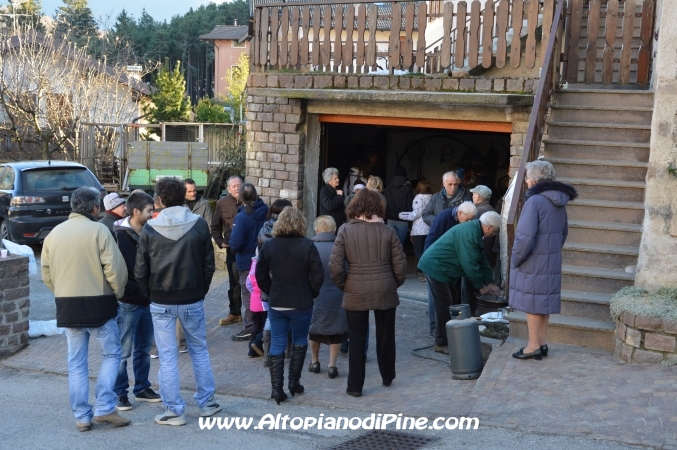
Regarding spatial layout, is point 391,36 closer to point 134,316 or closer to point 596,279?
point 596,279

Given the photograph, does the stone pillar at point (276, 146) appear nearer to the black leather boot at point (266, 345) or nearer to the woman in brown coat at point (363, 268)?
the black leather boot at point (266, 345)

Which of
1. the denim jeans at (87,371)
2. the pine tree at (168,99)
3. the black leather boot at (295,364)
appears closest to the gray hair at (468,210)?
the black leather boot at (295,364)

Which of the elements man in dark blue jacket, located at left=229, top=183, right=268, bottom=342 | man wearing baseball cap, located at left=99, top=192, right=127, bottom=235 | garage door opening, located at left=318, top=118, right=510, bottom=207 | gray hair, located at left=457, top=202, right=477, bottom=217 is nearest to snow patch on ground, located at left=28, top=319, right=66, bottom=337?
man in dark blue jacket, located at left=229, top=183, right=268, bottom=342

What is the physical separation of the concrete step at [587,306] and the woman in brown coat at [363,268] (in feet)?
6.27

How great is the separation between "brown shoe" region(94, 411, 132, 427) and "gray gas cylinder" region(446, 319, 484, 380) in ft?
9.35

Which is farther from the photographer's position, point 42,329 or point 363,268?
point 42,329

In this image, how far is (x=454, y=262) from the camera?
316 inches

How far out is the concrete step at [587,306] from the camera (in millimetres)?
7660

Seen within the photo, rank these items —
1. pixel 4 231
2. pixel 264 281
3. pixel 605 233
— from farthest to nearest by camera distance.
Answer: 1. pixel 4 231
2. pixel 605 233
3. pixel 264 281

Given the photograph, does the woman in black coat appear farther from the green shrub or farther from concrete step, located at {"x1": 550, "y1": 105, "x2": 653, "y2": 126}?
concrete step, located at {"x1": 550, "y1": 105, "x2": 653, "y2": 126}

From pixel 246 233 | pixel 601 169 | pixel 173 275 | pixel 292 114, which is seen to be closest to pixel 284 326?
pixel 173 275

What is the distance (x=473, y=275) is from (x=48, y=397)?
404 cm

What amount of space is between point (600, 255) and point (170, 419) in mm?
4532

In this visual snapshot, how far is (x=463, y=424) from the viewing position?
6.11 metres
